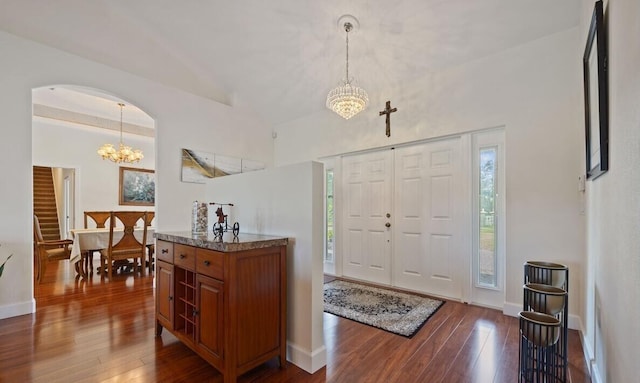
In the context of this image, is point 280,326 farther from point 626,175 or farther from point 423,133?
point 423,133

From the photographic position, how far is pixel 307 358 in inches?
81.1

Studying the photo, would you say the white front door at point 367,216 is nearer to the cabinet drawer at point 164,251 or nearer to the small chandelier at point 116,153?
the cabinet drawer at point 164,251

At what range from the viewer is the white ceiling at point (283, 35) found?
2.92 metres

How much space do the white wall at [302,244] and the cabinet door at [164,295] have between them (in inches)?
35.7

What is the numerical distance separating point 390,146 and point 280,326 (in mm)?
2924

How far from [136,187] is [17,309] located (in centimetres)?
471

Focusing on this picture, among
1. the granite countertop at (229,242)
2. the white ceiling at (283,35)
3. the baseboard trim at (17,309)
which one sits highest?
the white ceiling at (283,35)

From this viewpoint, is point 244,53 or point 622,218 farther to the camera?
point 244,53

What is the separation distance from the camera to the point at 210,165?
475 cm

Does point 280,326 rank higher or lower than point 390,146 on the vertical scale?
lower

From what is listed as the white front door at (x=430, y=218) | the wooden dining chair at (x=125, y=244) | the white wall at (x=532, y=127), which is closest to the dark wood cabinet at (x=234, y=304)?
the white front door at (x=430, y=218)

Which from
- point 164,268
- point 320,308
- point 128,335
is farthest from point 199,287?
point 128,335

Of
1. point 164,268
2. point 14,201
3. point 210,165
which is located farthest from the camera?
point 210,165

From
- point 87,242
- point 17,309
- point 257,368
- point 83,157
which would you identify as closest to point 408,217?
point 257,368
